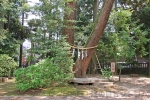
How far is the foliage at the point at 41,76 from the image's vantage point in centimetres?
608

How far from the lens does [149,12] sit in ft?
42.5

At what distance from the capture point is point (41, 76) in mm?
6277

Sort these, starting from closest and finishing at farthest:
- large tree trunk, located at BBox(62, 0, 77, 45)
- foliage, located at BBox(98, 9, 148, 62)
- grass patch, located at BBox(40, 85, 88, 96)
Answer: grass patch, located at BBox(40, 85, 88, 96)
large tree trunk, located at BBox(62, 0, 77, 45)
foliage, located at BBox(98, 9, 148, 62)

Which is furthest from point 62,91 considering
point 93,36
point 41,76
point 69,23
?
point 69,23

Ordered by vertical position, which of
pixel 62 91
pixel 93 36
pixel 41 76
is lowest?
pixel 62 91

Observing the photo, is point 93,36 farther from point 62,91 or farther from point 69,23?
point 62,91

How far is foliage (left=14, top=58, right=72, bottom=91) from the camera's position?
608 cm

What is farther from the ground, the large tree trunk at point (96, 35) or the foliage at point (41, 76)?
the large tree trunk at point (96, 35)

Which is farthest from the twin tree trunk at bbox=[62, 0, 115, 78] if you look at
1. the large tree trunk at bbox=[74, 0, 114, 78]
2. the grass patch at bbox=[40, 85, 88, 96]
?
the grass patch at bbox=[40, 85, 88, 96]

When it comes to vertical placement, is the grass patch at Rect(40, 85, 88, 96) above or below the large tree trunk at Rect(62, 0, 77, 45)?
below

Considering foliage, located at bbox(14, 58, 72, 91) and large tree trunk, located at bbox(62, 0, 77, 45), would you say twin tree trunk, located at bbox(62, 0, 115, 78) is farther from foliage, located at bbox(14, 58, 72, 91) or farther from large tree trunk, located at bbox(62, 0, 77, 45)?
foliage, located at bbox(14, 58, 72, 91)

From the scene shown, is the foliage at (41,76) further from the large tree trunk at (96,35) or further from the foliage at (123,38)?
the foliage at (123,38)

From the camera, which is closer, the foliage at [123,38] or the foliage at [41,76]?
the foliage at [41,76]

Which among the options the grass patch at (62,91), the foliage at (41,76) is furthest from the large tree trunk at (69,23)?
the grass patch at (62,91)
